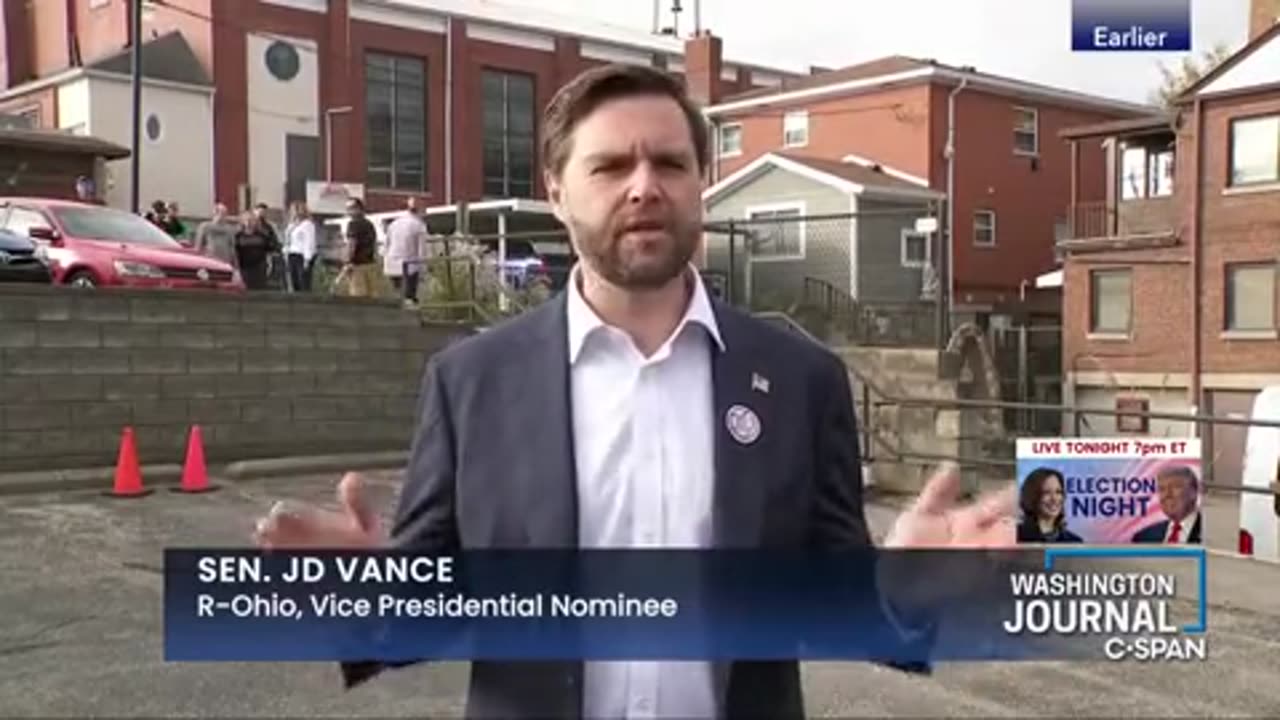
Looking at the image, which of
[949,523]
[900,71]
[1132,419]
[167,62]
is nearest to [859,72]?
[900,71]

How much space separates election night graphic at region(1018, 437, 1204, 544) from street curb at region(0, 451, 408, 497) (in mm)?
8325

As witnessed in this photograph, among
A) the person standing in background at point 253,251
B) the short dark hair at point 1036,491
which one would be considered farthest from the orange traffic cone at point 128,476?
Result: the short dark hair at point 1036,491

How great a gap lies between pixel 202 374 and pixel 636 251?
1201cm

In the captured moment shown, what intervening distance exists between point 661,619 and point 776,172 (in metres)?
34.5

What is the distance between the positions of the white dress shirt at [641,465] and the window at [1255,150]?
31941mm

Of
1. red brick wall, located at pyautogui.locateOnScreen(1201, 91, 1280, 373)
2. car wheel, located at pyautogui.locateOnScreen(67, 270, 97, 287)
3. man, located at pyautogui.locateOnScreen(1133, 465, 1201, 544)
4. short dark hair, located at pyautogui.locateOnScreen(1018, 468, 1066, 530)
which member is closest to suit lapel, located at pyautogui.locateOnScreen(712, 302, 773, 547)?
short dark hair, located at pyautogui.locateOnScreen(1018, 468, 1066, 530)

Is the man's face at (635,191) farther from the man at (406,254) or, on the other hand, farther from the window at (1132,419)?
the window at (1132,419)

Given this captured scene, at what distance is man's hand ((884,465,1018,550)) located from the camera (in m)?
2.18

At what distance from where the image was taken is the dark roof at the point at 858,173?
112 feet

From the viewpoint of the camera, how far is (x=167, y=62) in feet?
128

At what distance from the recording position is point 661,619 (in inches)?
84.5

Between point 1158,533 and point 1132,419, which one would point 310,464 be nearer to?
point 1158,533

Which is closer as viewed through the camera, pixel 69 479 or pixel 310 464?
pixel 69 479

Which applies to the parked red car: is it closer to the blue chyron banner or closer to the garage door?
the blue chyron banner
